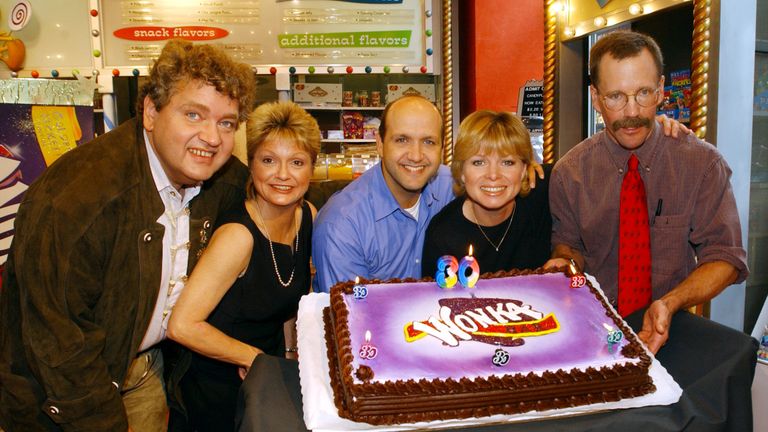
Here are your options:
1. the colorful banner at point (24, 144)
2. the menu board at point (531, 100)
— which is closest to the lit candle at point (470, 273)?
the colorful banner at point (24, 144)

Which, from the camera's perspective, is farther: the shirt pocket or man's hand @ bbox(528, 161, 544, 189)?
man's hand @ bbox(528, 161, 544, 189)

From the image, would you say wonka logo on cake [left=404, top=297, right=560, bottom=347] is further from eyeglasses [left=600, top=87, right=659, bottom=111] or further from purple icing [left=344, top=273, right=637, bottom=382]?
eyeglasses [left=600, top=87, right=659, bottom=111]

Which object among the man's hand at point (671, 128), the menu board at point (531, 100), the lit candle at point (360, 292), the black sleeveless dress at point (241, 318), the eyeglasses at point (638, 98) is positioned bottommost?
the black sleeveless dress at point (241, 318)

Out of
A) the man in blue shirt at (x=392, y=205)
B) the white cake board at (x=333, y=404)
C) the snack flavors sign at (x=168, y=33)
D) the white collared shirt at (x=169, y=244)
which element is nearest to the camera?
the white cake board at (x=333, y=404)

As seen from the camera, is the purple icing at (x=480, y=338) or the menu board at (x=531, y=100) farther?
the menu board at (x=531, y=100)

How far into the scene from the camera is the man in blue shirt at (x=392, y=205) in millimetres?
2064

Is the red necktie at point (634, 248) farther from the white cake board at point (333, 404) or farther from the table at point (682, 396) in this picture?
the white cake board at point (333, 404)

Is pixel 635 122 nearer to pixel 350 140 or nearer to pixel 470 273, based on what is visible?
pixel 470 273

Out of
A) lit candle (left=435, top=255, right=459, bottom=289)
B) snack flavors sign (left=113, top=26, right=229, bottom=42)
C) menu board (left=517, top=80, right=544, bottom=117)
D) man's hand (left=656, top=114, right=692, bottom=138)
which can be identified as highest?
snack flavors sign (left=113, top=26, right=229, bottom=42)

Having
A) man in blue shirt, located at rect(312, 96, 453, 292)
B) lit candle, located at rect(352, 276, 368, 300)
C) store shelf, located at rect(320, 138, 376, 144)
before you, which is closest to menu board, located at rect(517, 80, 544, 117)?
store shelf, located at rect(320, 138, 376, 144)

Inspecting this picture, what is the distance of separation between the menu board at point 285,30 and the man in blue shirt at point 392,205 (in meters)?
2.57

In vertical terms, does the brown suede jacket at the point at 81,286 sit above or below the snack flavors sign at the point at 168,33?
below

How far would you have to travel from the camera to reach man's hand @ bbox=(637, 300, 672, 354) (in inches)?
50.6

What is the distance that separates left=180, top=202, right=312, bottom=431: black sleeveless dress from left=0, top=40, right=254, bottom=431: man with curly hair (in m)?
0.18
